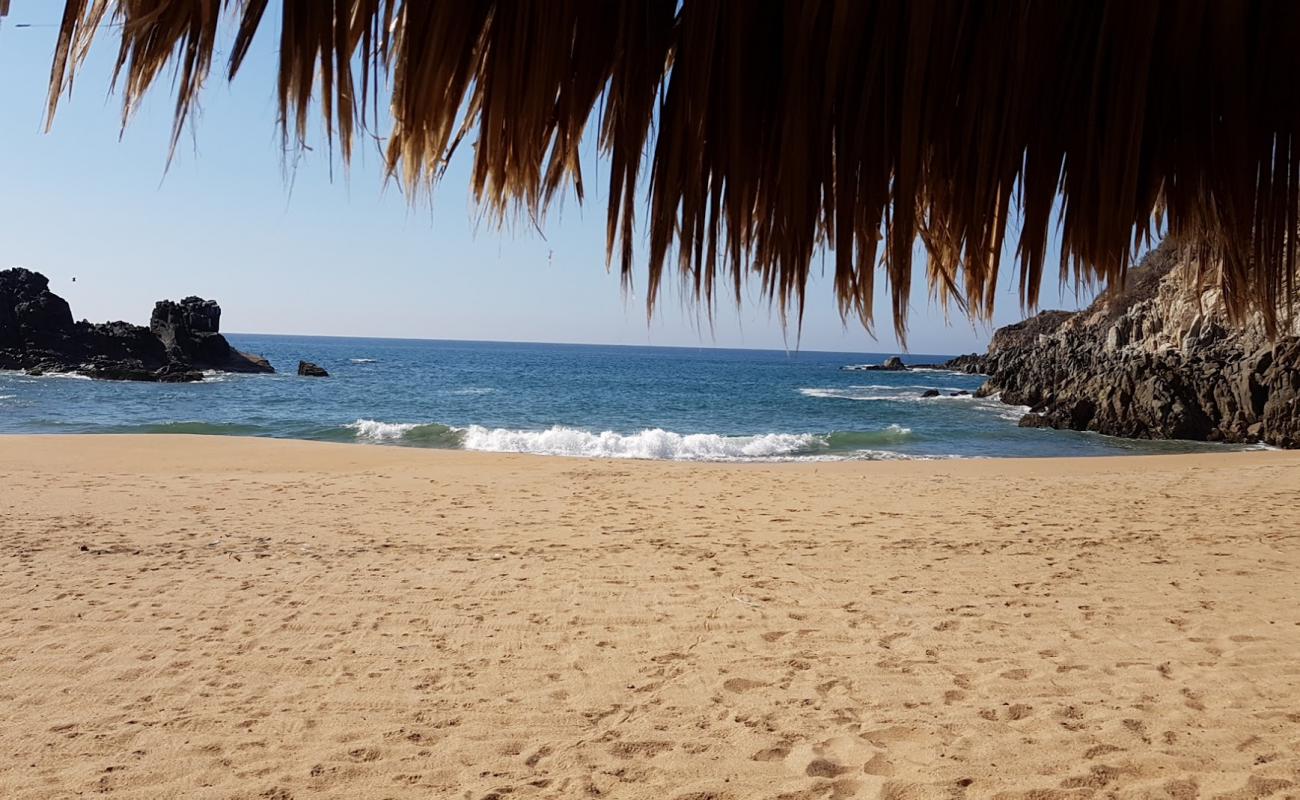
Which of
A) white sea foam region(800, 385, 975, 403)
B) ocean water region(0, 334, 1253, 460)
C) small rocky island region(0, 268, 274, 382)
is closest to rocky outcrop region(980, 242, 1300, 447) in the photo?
ocean water region(0, 334, 1253, 460)

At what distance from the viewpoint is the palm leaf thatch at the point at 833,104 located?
98cm

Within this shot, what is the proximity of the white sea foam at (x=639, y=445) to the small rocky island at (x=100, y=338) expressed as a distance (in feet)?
82.1

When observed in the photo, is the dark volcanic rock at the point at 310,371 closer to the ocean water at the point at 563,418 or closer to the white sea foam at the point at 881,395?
the ocean water at the point at 563,418

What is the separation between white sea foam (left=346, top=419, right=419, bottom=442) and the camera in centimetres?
2009

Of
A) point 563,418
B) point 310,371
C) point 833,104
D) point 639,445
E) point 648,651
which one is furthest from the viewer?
point 310,371

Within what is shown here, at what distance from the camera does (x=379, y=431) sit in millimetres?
20688

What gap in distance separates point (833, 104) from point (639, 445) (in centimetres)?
1754

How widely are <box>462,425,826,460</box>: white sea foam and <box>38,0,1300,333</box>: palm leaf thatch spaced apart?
1619cm

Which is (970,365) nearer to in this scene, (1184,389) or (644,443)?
(1184,389)

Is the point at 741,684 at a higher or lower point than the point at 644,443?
higher

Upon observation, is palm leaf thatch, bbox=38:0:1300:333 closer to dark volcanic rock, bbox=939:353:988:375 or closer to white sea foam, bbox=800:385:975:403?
white sea foam, bbox=800:385:975:403

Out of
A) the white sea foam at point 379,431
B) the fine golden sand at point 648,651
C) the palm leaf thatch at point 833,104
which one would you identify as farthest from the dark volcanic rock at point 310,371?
the palm leaf thatch at point 833,104

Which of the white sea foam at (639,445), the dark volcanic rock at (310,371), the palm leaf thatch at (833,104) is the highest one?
the palm leaf thatch at (833,104)

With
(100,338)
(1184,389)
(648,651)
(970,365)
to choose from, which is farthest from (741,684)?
(970,365)
